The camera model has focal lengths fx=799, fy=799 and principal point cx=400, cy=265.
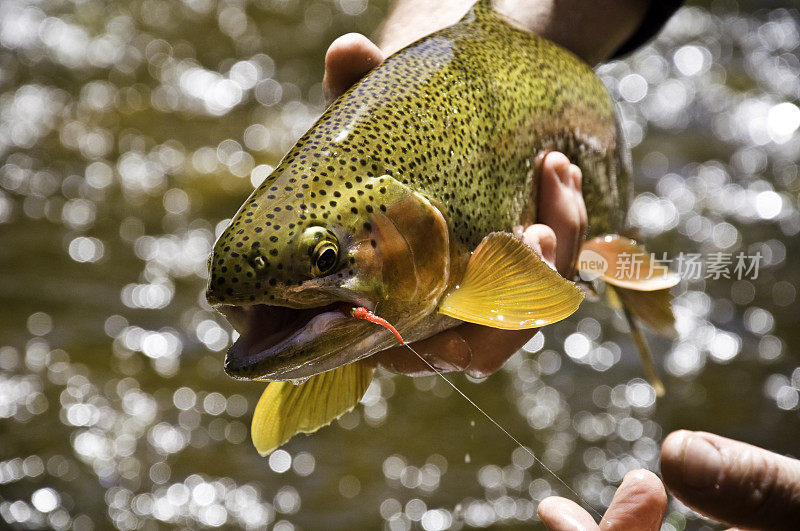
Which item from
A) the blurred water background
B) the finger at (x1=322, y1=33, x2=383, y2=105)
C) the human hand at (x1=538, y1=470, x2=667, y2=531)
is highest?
the finger at (x1=322, y1=33, x2=383, y2=105)

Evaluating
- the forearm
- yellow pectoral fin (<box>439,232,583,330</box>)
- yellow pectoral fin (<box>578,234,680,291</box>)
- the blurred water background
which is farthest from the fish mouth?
the blurred water background

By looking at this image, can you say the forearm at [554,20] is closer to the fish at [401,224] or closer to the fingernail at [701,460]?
the fish at [401,224]

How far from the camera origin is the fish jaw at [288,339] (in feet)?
4.59

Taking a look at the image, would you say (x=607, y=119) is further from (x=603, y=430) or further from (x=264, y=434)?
(x=603, y=430)

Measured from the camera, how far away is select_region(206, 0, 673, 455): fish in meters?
1.43

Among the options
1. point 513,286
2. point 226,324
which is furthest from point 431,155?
point 226,324

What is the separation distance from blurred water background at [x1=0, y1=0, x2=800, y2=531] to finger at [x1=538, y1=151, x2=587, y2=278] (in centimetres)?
197

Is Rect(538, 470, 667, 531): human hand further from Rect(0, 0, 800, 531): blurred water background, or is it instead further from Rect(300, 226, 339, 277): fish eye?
Rect(0, 0, 800, 531): blurred water background

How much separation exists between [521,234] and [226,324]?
2.78 metres

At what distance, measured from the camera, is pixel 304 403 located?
6.23ft

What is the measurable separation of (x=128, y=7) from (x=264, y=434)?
5912 mm

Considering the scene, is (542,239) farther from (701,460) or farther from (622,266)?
(701,460)

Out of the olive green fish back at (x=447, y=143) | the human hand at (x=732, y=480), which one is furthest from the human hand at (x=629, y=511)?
the olive green fish back at (x=447, y=143)

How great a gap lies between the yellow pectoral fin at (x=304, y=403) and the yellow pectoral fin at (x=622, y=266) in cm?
76
